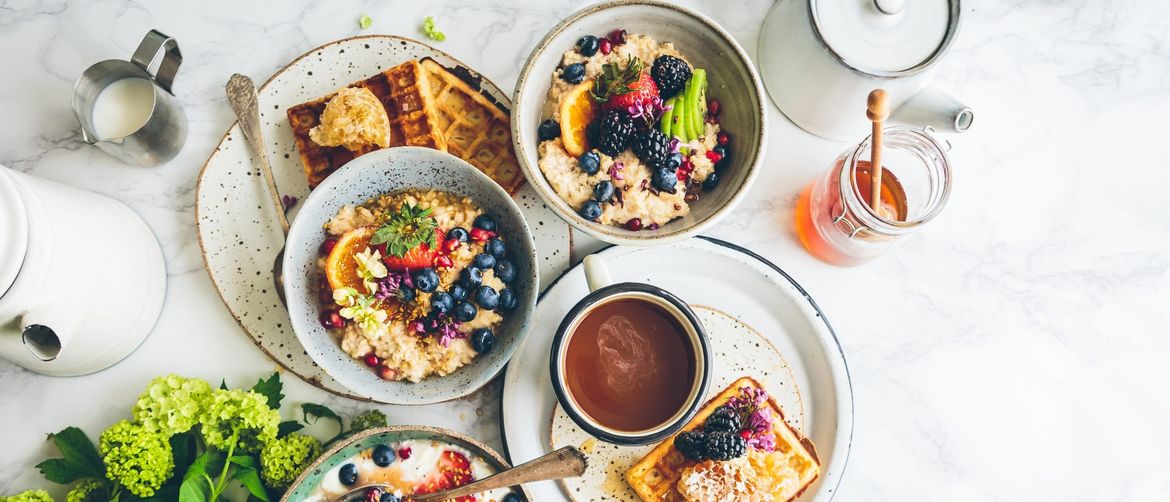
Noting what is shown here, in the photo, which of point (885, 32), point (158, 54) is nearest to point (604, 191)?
point (885, 32)

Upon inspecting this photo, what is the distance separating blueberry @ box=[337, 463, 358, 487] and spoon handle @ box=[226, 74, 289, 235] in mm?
716

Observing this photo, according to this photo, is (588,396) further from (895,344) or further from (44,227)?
(44,227)

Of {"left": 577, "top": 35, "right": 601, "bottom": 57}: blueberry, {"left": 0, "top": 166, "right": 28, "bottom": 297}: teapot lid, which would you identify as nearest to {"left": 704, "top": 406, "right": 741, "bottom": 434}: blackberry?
{"left": 577, "top": 35, "right": 601, "bottom": 57}: blueberry

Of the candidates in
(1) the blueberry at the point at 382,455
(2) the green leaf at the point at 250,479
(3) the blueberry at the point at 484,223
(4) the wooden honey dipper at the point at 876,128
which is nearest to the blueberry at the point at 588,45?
(3) the blueberry at the point at 484,223

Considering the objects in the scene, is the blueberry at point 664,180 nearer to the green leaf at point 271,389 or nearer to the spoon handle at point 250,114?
the spoon handle at point 250,114

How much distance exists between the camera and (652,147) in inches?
78.4

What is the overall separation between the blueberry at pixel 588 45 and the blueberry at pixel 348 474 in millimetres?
1323

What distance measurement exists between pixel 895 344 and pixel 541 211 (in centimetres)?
122

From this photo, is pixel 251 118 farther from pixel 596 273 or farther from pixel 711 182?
pixel 711 182

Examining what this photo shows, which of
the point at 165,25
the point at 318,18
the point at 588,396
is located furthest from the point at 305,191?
the point at 588,396

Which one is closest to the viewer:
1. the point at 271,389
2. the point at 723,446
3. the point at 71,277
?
the point at 71,277

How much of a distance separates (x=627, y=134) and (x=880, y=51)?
2.38ft

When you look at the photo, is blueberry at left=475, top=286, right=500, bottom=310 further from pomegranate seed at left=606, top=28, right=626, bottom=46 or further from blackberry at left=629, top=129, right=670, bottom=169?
pomegranate seed at left=606, top=28, right=626, bottom=46

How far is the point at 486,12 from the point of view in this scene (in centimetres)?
240
